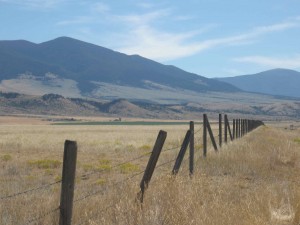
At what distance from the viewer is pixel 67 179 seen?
5496mm

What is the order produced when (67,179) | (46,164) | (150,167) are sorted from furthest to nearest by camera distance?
1. (46,164)
2. (150,167)
3. (67,179)

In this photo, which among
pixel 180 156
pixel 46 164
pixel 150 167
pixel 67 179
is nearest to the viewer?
pixel 67 179

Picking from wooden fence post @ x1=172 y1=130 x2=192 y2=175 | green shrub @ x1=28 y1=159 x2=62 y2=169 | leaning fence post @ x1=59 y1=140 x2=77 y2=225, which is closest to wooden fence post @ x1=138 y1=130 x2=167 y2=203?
wooden fence post @ x1=172 y1=130 x2=192 y2=175

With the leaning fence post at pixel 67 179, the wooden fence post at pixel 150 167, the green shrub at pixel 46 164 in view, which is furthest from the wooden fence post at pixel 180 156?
the green shrub at pixel 46 164

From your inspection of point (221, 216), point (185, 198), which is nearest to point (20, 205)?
point (185, 198)

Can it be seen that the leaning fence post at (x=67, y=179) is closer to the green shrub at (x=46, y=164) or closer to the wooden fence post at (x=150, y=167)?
the wooden fence post at (x=150, y=167)

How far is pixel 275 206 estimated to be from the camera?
7625mm

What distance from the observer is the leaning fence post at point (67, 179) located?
17.8 feet

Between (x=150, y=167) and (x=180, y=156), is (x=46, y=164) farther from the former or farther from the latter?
(x=150, y=167)

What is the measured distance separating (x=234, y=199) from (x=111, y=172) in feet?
21.7

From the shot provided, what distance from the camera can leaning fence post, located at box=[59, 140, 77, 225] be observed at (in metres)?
5.44

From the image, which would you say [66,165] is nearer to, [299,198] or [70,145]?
[70,145]

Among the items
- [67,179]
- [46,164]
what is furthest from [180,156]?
[46,164]

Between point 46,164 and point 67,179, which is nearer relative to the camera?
point 67,179
